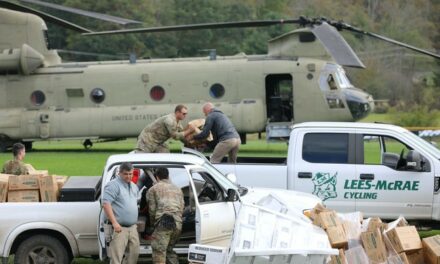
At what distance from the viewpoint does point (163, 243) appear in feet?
31.7

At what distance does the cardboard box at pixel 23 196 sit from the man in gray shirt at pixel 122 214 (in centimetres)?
154

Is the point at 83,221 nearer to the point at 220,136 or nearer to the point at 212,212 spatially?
the point at 212,212

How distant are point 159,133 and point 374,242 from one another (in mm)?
4918

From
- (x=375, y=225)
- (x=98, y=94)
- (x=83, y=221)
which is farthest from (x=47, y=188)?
(x=98, y=94)

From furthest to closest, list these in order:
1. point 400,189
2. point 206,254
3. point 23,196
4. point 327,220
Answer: point 400,189, point 23,196, point 327,220, point 206,254

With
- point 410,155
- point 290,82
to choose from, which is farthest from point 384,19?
point 410,155

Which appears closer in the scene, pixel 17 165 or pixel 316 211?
pixel 316 211

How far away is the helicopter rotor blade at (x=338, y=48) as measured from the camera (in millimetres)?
21266

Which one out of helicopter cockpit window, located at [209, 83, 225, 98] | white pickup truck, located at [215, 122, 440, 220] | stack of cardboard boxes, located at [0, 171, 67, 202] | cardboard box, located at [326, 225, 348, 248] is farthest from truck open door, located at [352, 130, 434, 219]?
helicopter cockpit window, located at [209, 83, 225, 98]

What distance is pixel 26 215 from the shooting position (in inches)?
395

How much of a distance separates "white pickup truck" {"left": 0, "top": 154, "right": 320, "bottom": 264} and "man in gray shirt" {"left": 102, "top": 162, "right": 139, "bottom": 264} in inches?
15.3

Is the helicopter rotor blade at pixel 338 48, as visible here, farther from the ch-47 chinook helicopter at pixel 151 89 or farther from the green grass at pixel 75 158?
the ch-47 chinook helicopter at pixel 151 89

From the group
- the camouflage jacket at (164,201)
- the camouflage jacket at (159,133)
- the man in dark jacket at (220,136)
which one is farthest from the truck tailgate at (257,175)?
the camouflage jacket at (164,201)

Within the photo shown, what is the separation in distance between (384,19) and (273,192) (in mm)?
88613
